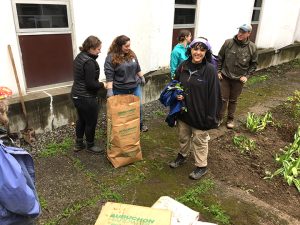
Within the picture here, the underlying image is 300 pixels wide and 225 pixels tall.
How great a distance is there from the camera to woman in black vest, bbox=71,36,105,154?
11.4 ft

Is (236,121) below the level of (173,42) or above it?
below

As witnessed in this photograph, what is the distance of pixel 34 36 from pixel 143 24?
7.16ft

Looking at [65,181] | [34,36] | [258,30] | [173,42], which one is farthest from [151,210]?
[258,30]

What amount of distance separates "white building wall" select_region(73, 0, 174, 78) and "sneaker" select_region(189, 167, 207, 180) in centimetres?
256

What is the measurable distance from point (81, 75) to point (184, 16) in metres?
3.86

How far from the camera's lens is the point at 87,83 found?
11.7 feet

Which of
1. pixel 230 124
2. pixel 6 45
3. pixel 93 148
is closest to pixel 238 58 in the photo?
pixel 230 124

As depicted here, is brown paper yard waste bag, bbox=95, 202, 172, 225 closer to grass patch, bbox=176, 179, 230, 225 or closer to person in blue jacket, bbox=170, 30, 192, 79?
grass patch, bbox=176, 179, 230, 225

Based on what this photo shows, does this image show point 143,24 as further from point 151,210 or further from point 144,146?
point 151,210

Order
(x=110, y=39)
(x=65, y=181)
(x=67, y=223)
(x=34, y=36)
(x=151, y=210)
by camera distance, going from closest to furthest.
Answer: (x=151, y=210), (x=67, y=223), (x=65, y=181), (x=34, y=36), (x=110, y=39)

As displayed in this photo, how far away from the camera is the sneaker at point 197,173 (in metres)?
3.64

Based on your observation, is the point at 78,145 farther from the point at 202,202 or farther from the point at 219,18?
the point at 219,18

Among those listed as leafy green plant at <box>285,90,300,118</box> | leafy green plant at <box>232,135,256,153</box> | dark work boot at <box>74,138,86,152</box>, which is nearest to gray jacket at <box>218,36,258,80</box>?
leafy green plant at <box>232,135,256,153</box>

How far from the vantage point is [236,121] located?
18.1ft
